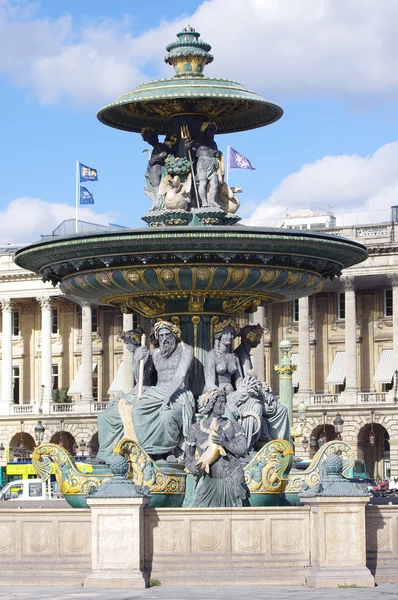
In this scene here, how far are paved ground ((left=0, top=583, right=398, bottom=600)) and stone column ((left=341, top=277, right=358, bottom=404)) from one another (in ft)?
253

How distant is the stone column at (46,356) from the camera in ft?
343

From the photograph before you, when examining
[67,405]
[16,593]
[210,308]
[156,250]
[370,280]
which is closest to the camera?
[16,593]

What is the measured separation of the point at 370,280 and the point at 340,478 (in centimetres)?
7908

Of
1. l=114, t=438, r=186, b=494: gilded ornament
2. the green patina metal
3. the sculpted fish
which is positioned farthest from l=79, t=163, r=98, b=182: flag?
the sculpted fish

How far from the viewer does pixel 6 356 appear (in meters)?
107

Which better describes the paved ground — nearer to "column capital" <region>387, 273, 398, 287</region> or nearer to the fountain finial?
the fountain finial

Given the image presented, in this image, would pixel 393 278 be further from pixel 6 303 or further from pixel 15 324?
pixel 15 324

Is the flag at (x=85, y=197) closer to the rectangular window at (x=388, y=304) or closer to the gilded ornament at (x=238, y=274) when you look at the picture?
the rectangular window at (x=388, y=304)

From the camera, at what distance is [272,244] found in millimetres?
21594

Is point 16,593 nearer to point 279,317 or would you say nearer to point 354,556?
point 354,556

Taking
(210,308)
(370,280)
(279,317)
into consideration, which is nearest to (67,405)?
(279,317)

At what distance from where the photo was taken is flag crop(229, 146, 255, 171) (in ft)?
233

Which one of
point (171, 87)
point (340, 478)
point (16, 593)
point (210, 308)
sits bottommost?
point (16, 593)

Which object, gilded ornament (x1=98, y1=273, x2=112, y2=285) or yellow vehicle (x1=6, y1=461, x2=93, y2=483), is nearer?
gilded ornament (x1=98, y1=273, x2=112, y2=285)
